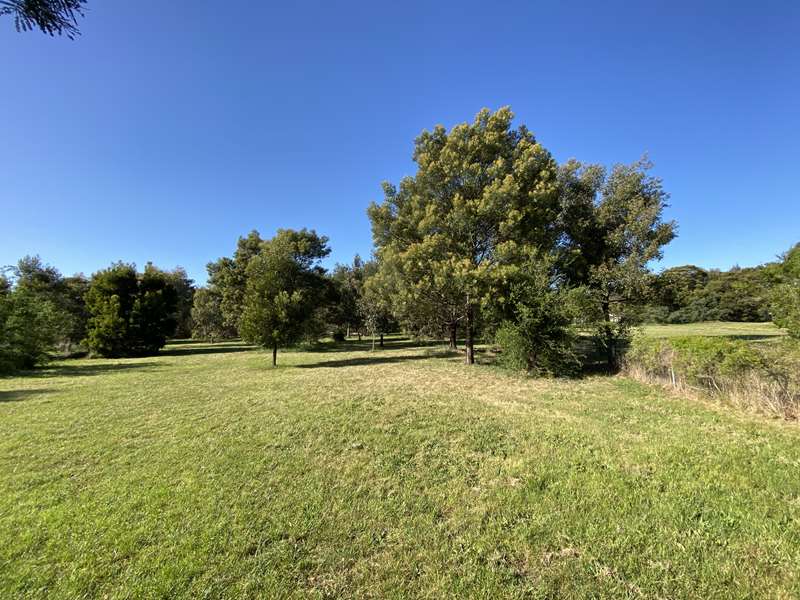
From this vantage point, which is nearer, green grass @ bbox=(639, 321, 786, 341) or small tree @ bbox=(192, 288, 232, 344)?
green grass @ bbox=(639, 321, 786, 341)

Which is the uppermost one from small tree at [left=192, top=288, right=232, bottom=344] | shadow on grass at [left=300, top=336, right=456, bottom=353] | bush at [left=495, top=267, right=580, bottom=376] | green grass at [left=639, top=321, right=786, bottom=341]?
small tree at [left=192, top=288, right=232, bottom=344]

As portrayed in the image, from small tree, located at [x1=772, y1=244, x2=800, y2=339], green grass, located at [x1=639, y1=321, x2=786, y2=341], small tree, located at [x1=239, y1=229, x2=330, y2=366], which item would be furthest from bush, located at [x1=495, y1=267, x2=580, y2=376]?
small tree, located at [x1=239, y1=229, x2=330, y2=366]

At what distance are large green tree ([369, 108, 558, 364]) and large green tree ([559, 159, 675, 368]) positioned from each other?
148 cm

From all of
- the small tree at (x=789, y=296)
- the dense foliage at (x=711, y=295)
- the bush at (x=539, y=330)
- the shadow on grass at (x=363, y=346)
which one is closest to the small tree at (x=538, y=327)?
the bush at (x=539, y=330)

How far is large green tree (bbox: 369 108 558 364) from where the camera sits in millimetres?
13156

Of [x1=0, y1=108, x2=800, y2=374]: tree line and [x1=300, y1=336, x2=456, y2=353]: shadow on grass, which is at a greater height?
[x1=0, y1=108, x2=800, y2=374]: tree line

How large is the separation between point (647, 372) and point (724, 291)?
182ft

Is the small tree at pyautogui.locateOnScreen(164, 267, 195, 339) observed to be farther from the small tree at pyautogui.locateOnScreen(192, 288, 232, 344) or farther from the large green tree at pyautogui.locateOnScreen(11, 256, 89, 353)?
the large green tree at pyautogui.locateOnScreen(11, 256, 89, 353)

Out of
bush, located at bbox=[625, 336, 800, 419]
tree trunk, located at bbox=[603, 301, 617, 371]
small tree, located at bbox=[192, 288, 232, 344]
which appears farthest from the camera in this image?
small tree, located at bbox=[192, 288, 232, 344]

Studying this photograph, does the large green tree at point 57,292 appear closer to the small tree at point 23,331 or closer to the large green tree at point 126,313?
the large green tree at point 126,313

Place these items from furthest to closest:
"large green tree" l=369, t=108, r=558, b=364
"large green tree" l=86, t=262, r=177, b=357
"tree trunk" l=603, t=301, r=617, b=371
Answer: "large green tree" l=86, t=262, r=177, b=357 < "large green tree" l=369, t=108, r=558, b=364 < "tree trunk" l=603, t=301, r=617, b=371

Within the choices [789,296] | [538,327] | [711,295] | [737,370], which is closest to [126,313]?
[538,327]

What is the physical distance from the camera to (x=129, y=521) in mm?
3307

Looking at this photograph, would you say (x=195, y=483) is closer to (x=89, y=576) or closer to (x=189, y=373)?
(x=89, y=576)
